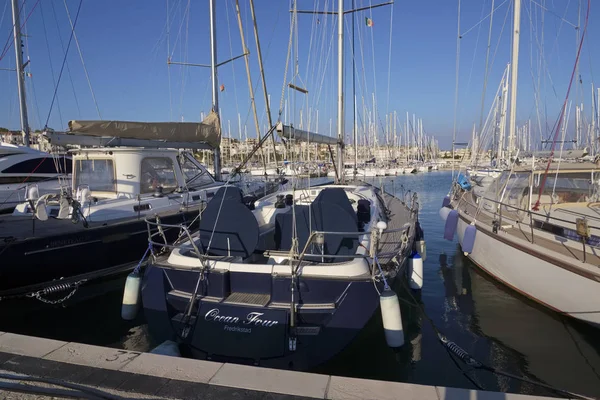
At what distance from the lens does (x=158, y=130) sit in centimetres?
1061

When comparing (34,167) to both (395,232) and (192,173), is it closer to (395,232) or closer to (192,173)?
(192,173)

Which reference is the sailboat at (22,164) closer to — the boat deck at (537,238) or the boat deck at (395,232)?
the boat deck at (395,232)

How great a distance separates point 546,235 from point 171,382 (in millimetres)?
7258

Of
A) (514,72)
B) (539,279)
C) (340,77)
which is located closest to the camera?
(539,279)

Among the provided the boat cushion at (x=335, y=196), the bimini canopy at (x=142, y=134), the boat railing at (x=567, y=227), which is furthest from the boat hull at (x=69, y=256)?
the boat railing at (x=567, y=227)

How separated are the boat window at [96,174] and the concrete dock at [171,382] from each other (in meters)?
7.45

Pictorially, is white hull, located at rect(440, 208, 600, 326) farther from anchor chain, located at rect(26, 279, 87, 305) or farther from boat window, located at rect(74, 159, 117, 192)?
boat window, located at rect(74, 159, 117, 192)

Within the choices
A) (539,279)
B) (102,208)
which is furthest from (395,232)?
(102,208)

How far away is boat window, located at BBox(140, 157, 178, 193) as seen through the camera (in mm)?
10617

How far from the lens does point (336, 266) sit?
4711mm

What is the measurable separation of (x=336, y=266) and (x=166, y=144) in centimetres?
771

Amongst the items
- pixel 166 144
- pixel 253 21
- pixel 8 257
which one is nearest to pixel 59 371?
pixel 8 257

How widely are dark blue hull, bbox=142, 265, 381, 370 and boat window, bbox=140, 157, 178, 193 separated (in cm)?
660

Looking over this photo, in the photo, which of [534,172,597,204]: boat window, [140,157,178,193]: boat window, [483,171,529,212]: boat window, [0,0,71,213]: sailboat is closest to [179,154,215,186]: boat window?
[140,157,178,193]: boat window
